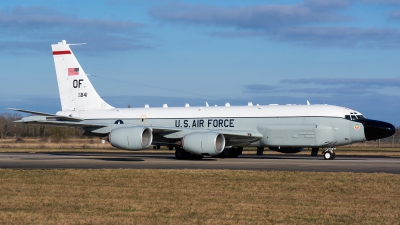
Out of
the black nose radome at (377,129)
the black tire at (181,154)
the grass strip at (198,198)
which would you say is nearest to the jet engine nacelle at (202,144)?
the black tire at (181,154)

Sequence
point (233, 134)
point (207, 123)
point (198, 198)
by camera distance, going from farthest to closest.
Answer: point (207, 123)
point (233, 134)
point (198, 198)

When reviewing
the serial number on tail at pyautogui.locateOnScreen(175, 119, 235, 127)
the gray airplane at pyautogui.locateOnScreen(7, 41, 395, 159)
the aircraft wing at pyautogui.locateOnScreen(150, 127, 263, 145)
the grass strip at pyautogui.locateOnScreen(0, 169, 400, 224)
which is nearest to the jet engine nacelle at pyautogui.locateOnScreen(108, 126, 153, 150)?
the gray airplane at pyautogui.locateOnScreen(7, 41, 395, 159)

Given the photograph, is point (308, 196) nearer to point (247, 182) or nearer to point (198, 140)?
point (247, 182)

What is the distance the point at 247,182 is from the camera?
62.0ft

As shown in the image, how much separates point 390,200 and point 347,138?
19438mm

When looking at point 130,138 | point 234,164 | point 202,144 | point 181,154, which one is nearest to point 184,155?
point 181,154

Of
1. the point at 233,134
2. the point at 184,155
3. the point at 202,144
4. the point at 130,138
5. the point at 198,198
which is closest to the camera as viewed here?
the point at 198,198

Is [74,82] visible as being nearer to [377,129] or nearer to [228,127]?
[228,127]

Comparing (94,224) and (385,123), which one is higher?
(385,123)

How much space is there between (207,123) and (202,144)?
447 cm

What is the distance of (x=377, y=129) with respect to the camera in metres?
32.9

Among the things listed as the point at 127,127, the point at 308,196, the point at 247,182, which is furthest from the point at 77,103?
the point at 308,196

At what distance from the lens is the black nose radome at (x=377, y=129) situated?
32.9 metres

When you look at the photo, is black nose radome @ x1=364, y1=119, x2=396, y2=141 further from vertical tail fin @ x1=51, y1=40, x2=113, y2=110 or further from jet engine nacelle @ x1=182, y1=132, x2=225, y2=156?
vertical tail fin @ x1=51, y1=40, x2=113, y2=110
